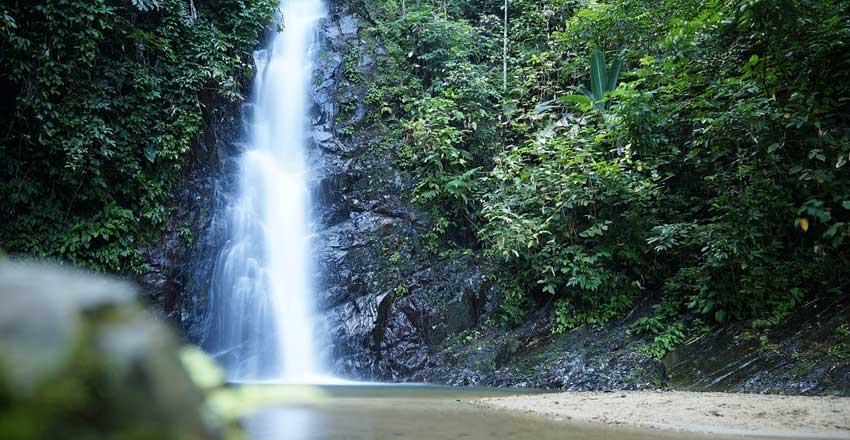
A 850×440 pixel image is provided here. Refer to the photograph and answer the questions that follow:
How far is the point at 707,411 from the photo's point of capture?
5660 mm

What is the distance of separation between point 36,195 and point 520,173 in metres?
9.63

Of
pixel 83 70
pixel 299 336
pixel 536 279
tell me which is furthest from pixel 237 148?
pixel 536 279

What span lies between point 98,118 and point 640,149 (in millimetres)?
10559

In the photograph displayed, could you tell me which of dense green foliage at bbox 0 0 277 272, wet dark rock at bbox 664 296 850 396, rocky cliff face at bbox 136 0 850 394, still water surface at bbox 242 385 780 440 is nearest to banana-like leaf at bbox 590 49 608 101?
rocky cliff face at bbox 136 0 850 394

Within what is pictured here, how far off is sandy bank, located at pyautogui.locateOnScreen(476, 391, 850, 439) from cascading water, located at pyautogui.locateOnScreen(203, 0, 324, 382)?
566cm

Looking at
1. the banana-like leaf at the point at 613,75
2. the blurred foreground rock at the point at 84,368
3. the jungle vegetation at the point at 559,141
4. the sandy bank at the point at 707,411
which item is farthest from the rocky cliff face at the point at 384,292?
the blurred foreground rock at the point at 84,368

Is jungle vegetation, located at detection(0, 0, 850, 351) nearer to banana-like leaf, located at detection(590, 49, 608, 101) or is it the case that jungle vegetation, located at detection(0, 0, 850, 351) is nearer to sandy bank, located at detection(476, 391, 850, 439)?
banana-like leaf, located at detection(590, 49, 608, 101)

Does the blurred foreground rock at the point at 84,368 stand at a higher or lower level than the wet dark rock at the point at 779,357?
higher

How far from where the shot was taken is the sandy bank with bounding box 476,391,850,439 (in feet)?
15.6

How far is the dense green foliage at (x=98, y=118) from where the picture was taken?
10359 millimetres

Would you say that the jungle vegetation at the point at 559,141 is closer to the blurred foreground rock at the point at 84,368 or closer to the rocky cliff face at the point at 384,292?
the rocky cliff face at the point at 384,292

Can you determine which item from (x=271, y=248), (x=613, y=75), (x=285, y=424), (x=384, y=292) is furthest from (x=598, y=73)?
(x=285, y=424)

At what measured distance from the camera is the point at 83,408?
865 mm

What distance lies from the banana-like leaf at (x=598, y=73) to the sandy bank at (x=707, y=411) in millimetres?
7832
